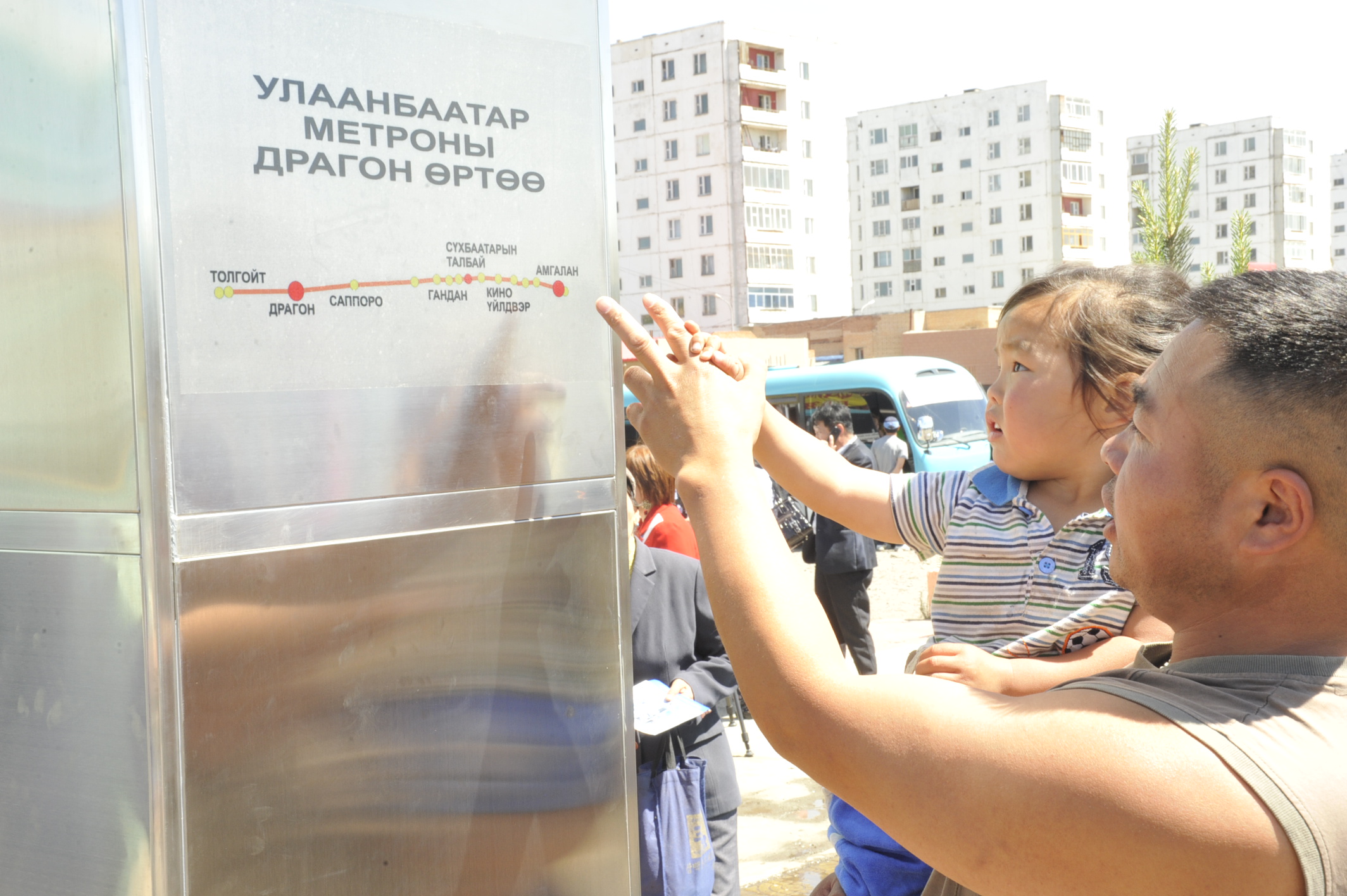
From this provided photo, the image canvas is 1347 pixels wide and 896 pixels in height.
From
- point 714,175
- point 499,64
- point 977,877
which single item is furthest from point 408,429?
point 714,175

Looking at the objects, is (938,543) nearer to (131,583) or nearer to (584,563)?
(584,563)

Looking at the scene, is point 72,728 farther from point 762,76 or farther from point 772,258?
point 762,76

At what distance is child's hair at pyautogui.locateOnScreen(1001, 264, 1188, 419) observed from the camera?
6.13 ft

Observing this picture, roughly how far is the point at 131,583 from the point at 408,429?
17.1 inches

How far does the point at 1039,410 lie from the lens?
6.29 ft

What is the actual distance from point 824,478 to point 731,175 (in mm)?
62467

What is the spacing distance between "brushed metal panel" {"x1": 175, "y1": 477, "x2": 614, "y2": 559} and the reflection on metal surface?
0.01 meters

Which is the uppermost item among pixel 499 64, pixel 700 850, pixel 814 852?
pixel 499 64

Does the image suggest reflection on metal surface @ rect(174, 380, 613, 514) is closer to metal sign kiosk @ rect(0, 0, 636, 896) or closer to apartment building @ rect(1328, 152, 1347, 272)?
metal sign kiosk @ rect(0, 0, 636, 896)

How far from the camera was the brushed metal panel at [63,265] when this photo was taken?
4.80 feet

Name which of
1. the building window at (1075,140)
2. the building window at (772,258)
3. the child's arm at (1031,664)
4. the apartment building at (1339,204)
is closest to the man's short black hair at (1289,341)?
the child's arm at (1031,664)

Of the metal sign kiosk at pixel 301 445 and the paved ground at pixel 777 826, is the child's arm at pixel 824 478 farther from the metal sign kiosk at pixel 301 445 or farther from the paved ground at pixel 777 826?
the paved ground at pixel 777 826

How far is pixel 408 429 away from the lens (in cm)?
171

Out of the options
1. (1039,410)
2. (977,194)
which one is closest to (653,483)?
(1039,410)
